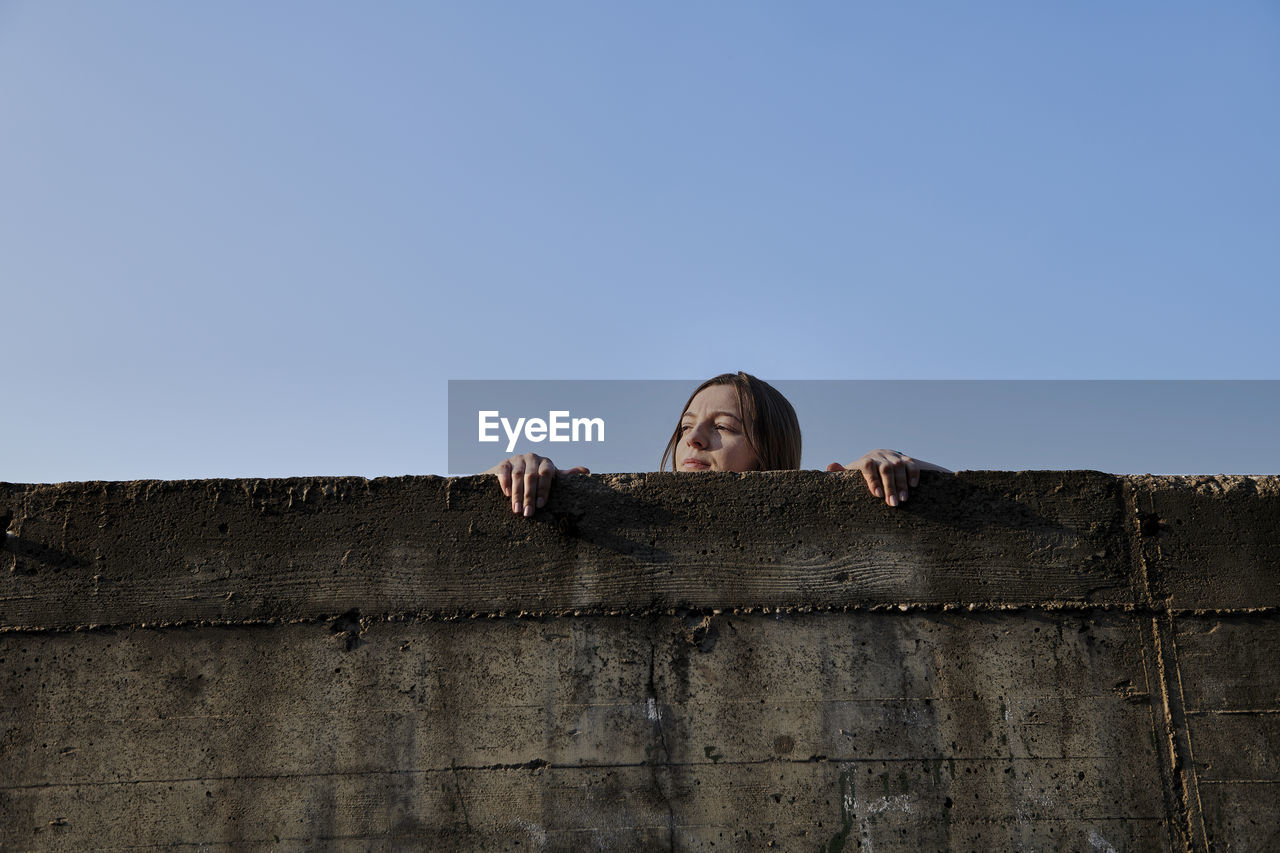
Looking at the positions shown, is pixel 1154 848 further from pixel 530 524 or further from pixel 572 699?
pixel 530 524

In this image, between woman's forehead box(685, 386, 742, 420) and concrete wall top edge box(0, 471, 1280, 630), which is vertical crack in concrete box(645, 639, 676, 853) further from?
woman's forehead box(685, 386, 742, 420)

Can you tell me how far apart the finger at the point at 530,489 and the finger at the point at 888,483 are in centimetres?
132

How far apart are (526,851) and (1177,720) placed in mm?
2393

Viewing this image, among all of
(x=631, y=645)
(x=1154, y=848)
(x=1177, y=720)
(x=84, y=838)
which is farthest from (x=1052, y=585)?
(x=84, y=838)

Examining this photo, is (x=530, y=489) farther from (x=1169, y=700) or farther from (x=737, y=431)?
(x=1169, y=700)

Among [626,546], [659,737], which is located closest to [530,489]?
[626,546]

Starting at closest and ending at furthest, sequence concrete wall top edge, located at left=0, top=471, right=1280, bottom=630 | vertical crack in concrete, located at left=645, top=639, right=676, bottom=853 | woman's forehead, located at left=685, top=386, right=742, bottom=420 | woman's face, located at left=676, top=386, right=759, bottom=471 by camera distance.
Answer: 1. vertical crack in concrete, located at left=645, top=639, right=676, bottom=853
2. concrete wall top edge, located at left=0, top=471, right=1280, bottom=630
3. woman's face, located at left=676, top=386, right=759, bottom=471
4. woman's forehead, located at left=685, top=386, right=742, bottom=420

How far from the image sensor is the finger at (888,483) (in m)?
3.22

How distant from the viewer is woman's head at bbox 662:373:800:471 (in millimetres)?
4148

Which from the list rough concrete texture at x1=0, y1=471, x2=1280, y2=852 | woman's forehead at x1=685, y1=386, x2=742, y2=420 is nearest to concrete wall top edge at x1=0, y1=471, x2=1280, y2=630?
rough concrete texture at x1=0, y1=471, x2=1280, y2=852

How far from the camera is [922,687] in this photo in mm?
3092

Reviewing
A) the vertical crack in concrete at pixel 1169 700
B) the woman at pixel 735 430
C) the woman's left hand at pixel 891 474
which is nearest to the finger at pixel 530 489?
the woman at pixel 735 430

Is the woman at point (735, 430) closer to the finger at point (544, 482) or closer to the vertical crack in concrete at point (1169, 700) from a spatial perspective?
the finger at point (544, 482)

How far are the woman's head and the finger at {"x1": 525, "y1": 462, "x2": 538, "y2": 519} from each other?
108 cm
